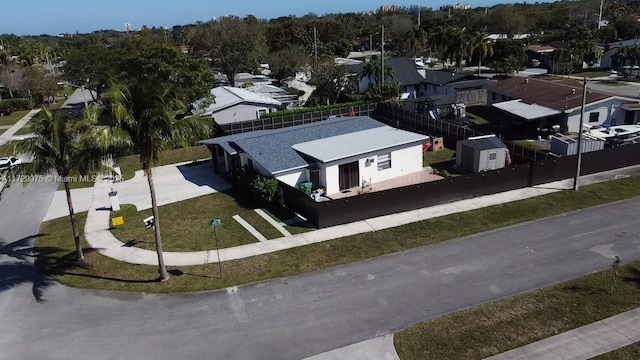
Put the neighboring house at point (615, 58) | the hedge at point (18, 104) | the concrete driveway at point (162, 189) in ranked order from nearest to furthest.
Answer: the concrete driveway at point (162, 189) → the hedge at point (18, 104) → the neighboring house at point (615, 58)

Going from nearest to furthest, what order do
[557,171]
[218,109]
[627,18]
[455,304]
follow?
1. [455,304]
2. [557,171]
3. [218,109]
4. [627,18]

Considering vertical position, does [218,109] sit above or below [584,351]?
above

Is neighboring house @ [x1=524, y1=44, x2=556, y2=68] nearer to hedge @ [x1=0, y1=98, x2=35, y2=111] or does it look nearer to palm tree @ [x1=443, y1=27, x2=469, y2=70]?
palm tree @ [x1=443, y1=27, x2=469, y2=70]

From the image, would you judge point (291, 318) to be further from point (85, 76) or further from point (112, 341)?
point (85, 76)

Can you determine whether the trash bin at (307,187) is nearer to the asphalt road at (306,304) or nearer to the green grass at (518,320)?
the asphalt road at (306,304)

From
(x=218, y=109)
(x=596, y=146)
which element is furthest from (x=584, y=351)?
(x=218, y=109)

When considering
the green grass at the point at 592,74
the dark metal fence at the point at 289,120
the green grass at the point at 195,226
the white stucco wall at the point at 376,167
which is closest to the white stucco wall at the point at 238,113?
the dark metal fence at the point at 289,120

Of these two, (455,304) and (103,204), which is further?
(103,204)
